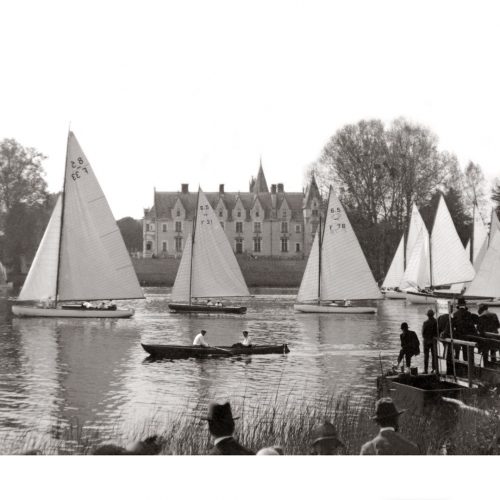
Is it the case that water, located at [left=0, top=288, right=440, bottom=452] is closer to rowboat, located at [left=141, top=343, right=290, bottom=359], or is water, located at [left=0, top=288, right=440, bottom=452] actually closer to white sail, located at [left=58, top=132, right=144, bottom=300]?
rowboat, located at [left=141, top=343, right=290, bottom=359]

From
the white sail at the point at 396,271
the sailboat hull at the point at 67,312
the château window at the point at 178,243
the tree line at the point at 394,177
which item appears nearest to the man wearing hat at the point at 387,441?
the tree line at the point at 394,177

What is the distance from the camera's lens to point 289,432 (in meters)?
6.62

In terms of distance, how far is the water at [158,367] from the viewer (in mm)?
7539

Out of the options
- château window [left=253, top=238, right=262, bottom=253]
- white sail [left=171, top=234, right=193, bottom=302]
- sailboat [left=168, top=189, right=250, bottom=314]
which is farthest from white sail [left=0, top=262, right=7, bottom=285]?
château window [left=253, top=238, right=262, bottom=253]

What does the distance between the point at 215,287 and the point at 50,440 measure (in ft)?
42.1

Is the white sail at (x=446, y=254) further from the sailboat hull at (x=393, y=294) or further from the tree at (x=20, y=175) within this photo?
the tree at (x=20, y=175)

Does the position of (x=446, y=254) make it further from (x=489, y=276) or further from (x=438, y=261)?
(x=489, y=276)

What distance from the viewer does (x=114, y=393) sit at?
849 cm

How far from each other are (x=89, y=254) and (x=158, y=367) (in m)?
5.73

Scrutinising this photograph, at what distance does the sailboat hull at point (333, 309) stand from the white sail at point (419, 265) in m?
4.61

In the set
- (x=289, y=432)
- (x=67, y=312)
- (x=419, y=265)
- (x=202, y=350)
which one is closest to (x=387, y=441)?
(x=289, y=432)

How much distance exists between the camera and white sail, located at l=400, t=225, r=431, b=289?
37.7 ft

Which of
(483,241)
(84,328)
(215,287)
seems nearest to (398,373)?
(483,241)
